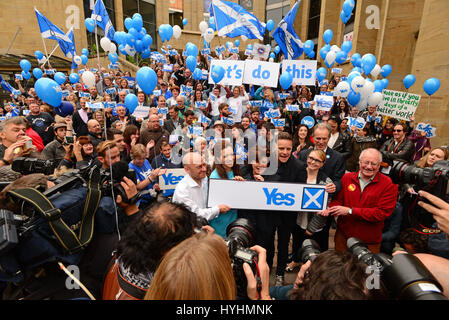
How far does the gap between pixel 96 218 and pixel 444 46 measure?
364 inches

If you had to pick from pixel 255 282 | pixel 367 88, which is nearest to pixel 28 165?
pixel 255 282

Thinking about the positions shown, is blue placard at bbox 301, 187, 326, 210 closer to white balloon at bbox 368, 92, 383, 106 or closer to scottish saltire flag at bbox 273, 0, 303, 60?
white balloon at bbox 368, 92, 383, 106

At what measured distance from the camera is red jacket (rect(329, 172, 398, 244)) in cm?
234

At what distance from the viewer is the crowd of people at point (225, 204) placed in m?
1.00

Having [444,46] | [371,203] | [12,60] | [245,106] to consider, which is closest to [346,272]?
[371,203]

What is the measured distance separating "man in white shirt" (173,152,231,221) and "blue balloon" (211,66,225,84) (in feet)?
13.6

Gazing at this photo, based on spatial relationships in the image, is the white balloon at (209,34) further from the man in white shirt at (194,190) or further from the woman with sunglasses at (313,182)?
the man in white shirt at (194,190)

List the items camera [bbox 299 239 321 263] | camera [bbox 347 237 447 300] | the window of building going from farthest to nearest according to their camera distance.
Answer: the window of building < camera [bbox 299 239 321 263] < camera [bbox 347 237 447 300]

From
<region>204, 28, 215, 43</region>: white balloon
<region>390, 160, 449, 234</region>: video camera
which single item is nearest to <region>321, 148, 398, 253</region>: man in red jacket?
<region>390, 160, 449, 234</region>: video camera

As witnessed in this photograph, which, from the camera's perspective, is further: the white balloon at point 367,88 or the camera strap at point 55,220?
the white balloon at point 367,88

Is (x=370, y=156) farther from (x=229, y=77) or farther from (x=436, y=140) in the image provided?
(x=436, y=140)

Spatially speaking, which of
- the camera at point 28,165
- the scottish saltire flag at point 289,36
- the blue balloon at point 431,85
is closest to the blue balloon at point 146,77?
the camera at point 28,165

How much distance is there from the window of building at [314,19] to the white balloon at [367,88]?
49.4ft

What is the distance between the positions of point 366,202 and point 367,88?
4334mm
